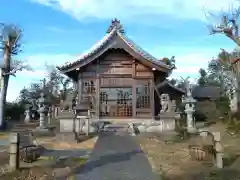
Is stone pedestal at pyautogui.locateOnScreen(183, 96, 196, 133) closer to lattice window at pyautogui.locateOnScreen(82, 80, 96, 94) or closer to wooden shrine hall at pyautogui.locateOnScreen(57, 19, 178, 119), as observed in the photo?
wooden shrine hall at pyautogui.locateOnScreen(57, 19, 178, 119)

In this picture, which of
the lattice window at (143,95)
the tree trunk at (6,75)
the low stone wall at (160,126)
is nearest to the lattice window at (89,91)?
the lattice window at (143,95)

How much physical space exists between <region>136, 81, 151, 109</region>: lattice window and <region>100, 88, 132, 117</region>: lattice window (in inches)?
24.0

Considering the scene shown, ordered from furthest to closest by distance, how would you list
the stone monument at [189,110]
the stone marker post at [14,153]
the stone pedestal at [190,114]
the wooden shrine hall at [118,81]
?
1. the wooden shrine hall at [118,81]
2. the stone monument at [189,110]
3. the stone pedestal at [190,114]
4. the stone marker post at [14,153]

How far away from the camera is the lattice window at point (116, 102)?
22.2m

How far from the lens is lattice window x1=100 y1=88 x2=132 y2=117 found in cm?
2217

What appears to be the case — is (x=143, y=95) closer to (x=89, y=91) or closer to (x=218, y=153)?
(x=89, y=91)

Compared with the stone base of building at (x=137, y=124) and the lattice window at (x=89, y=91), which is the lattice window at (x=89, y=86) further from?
the stone base of building at (x=137, y=124)

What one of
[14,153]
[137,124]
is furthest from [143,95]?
[14,153]

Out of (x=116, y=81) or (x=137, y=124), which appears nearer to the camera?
(x=137, y=124)

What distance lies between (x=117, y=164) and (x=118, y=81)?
1263cm

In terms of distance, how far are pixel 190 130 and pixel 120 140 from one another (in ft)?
14.1

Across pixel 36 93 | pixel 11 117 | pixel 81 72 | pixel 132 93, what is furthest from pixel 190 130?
pixel 36 93

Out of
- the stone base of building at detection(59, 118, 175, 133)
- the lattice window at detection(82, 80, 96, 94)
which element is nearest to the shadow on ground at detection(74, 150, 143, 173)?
the stone base of building at detection(59, 118, 175, 133)

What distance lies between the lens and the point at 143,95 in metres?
22.1
